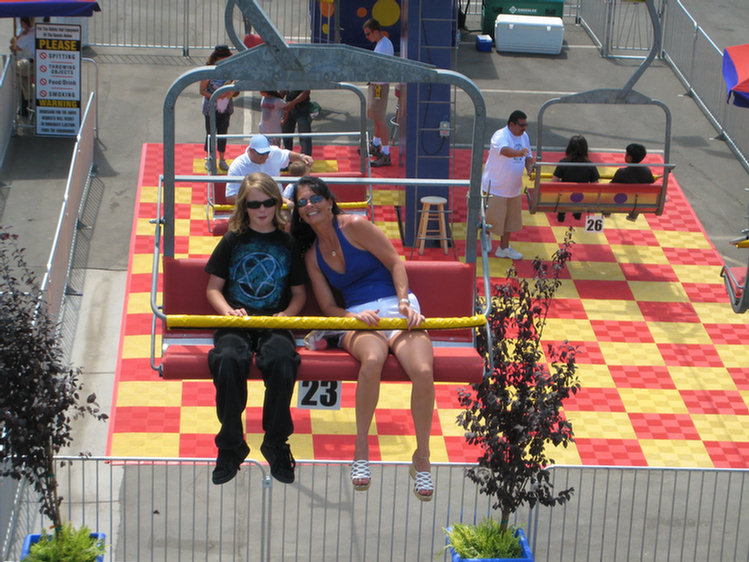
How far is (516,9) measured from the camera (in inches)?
813

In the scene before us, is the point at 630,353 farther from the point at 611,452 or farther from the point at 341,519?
the point at 341,519

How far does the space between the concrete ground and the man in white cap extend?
1.97 meters

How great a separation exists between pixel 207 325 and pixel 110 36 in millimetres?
14038

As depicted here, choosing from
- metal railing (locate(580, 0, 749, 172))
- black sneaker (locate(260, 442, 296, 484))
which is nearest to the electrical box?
metal railing (locate(580, 0, 749, 172))

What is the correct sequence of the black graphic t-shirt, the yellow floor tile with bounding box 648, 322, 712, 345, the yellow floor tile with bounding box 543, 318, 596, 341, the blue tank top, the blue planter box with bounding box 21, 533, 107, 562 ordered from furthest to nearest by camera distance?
the yellow floor tile with bounding box 648, 322, 712, 345 < the yellow floor tile with bounding box 543, 318, 596, 341 < the blue planter box with bounding box 21, 533, 107, 562 < the blue tank top < the black graphic t-shirt

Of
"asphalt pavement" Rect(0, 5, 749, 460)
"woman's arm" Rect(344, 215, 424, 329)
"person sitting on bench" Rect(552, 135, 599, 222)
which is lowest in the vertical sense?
"asphalt pavement" Rect(0, 5, 749, 460)

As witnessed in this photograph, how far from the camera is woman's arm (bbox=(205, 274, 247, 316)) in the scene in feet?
22.4

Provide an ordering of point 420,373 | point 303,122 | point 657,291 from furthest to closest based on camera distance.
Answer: point 303,122 → point 657,291 → point 420,373

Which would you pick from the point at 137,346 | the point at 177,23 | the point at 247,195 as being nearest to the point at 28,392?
the point at 247,195

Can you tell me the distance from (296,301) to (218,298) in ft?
1.45

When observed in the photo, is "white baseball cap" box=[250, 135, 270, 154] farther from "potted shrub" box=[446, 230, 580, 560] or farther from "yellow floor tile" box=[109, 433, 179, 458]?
"potted shrub" box=[446, 230, 580, 560]

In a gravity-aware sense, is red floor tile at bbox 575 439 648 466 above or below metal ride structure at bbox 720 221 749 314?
below

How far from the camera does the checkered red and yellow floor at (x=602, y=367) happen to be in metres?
10.1

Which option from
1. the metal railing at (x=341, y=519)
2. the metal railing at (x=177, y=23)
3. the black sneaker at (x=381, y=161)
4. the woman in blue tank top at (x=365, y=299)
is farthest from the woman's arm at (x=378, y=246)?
the metal railing at (x=177, y=23)
